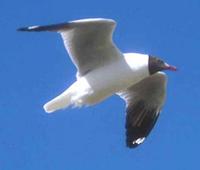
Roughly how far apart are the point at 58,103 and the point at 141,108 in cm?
165

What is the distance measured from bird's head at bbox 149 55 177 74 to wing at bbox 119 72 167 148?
47cm

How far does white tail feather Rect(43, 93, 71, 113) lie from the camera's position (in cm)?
1052

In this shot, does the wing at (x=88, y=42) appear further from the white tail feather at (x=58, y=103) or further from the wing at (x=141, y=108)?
the wing at (x=141, y=108)

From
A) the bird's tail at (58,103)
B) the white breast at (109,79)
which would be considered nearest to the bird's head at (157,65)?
the white breast at (109,79)

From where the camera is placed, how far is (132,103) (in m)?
11.8

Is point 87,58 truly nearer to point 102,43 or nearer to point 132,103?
point 102,43

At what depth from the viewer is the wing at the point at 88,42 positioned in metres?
10.2

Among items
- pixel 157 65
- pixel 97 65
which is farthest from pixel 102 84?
pixel 157 65

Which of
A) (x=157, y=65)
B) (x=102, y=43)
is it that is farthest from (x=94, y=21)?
(x=157, y=65)

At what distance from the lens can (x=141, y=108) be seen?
38.7ft

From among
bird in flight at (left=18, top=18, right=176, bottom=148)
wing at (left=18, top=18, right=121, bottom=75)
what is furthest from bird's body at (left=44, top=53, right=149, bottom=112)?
wing at (left=18, top=18, right=121, bottom=75)

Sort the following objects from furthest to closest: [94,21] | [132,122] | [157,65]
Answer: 1. [132,122]
2. [157,65]
3. [94,21]

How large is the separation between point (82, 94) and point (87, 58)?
1.80ft

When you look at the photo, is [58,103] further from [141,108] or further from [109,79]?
[141,108]
